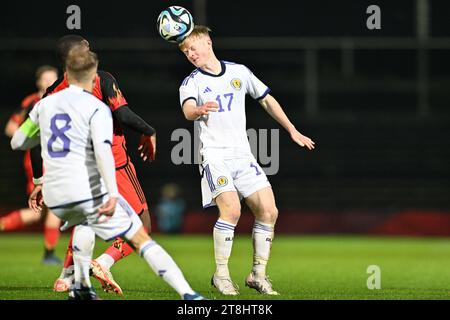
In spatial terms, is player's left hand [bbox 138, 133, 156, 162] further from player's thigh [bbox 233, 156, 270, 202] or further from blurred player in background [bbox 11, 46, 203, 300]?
blurred player in background [bbox 11, 46, 203, 300]

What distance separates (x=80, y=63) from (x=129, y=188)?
196 centimetres

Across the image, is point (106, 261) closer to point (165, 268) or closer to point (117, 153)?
point (117, 153)

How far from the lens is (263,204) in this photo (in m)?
8.29

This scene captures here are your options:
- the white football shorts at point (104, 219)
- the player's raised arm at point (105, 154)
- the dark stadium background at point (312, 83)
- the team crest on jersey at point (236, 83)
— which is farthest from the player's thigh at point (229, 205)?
the dark stadium background at point (312, 83)

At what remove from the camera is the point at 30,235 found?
20.9 m

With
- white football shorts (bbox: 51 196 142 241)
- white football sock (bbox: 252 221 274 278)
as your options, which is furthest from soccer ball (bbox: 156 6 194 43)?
white football shorts (bbox: 51 196 142 241)

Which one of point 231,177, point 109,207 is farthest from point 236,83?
point 109,207

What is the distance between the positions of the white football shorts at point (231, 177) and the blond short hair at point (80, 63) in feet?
5.91

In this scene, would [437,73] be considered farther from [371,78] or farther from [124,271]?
[124,271]

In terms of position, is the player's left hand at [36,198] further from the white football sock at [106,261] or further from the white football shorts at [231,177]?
the white football shorts at [231,177]

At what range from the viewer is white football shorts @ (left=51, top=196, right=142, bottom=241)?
668 cm

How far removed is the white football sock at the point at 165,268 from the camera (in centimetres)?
657

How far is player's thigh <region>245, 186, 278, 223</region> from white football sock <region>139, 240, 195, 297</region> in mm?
1772
